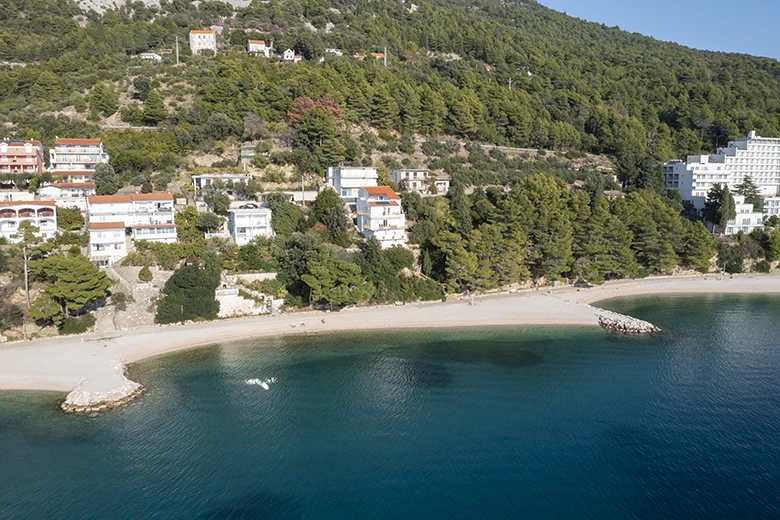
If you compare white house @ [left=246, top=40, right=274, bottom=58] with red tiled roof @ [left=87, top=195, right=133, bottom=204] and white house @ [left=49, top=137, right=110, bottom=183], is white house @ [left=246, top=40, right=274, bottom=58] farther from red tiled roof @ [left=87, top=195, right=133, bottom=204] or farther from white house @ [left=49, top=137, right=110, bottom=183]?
red tiled roof @ [left=87, top=195, right=133, bottom=204]

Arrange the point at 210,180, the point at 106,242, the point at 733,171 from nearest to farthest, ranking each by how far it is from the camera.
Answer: the point at 106,242, the point at 210,180, the point at 733,171

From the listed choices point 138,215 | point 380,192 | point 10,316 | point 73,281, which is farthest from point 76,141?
point 380,192

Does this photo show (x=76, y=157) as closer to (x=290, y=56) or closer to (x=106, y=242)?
(x=106, y=242)

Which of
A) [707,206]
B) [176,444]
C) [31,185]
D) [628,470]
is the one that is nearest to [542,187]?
[707,206]

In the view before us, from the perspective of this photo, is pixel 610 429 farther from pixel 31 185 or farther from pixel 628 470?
pixel 31 185

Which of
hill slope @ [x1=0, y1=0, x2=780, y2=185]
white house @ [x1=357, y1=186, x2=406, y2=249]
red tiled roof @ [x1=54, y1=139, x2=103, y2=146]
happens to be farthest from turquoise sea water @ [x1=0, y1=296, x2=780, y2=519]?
hill slope @ [x1=0, y1=0, x2=780, y2=185]

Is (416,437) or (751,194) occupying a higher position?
(751,194)
